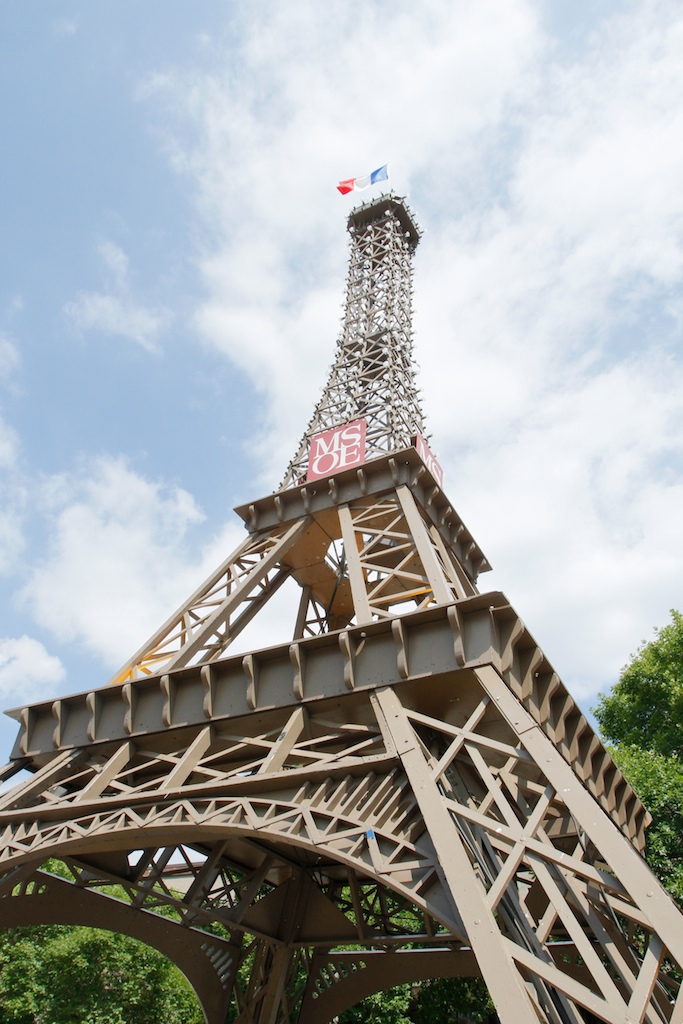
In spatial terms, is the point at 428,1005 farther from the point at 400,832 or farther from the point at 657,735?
the point at 400,832

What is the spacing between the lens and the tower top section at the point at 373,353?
57.8ft

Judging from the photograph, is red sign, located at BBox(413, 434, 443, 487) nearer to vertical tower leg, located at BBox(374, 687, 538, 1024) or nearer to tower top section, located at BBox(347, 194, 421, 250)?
vertical tower leg, located at BBox(374, 687, 538, 1024)

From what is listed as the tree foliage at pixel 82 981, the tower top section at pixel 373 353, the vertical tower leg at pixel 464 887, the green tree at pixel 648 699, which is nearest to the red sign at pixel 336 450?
the tower top section at pixel 373 353

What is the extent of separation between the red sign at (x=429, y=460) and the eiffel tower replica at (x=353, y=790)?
0.43 feet

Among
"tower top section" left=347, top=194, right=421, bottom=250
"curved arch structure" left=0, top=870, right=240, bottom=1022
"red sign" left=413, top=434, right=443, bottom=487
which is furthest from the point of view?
"tower top section" left=347, top=194, right=421, bottom=250

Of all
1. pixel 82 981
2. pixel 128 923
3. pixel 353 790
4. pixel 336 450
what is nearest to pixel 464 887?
pixel 353 790

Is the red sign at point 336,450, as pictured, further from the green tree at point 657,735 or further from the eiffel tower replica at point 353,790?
the green tree at point 657,735

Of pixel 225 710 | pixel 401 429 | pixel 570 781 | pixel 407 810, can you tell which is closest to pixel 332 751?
pixel 225 710

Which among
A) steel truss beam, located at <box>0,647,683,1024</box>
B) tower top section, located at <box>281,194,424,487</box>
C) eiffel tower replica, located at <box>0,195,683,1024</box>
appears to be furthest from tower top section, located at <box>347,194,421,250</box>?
steel truss beam, located at <box>0,647,683,1024</box>

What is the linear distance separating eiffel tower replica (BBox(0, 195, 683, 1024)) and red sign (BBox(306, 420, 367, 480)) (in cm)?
7

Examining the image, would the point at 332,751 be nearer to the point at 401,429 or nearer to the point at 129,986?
the point at 401,429

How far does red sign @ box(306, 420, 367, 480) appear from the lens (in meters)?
16.1

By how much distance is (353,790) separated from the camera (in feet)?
27.1

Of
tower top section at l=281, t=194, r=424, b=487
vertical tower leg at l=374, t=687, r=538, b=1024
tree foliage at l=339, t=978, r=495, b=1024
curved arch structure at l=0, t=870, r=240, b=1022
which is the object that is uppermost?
tower top section at l=281, t=194, r=424, b=487
